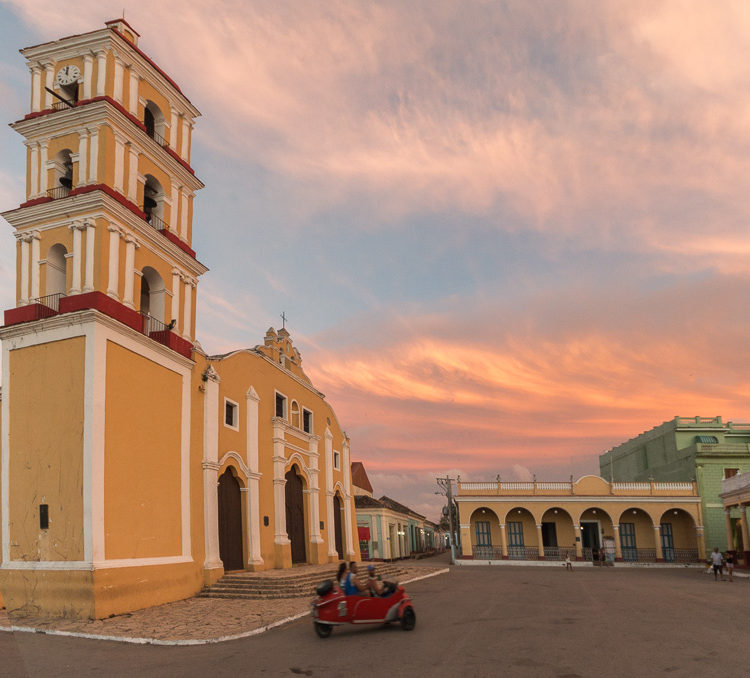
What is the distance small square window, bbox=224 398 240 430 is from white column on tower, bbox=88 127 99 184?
8585 millimetres

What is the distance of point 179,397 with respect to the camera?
20.4 metres

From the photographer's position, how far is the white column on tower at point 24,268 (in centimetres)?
1848

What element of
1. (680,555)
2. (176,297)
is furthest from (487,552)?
(176,297)

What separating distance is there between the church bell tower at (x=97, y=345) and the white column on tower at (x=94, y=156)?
5 cm

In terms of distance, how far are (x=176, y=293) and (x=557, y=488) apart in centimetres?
3002

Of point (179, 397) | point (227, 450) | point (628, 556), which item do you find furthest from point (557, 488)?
point (179, 397)

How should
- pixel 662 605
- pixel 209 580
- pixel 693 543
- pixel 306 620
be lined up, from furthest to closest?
1. pixel 693 543
2. pixel 209 580
3. pixel 662 605
4. pixel 306 620

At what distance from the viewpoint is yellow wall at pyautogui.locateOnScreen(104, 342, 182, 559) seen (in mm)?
16797

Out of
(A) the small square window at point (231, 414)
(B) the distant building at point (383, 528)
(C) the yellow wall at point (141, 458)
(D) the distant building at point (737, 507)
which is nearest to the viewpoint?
(C) the yellow wall at point (141, 458)

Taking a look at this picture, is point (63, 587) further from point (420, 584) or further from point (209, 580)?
point (420, 584)

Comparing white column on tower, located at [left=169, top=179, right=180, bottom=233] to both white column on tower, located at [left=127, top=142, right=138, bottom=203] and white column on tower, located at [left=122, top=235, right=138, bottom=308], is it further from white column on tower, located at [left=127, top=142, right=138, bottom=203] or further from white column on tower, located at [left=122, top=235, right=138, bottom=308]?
white column on tower, located at [left=122, top=235, right=138, bottom=308]

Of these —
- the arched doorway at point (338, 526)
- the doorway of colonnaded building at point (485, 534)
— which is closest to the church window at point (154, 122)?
the arched doorway at point (338, 526)

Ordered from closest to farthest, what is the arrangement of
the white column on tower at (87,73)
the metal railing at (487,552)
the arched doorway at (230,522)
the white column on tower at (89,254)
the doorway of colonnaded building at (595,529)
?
the white column on tower at (89,254) → the white column on tower at (87,73) → the arched doorway at (230,522) → the metal railing at (487,552) → the doorway of colonnaded building at (595,529)

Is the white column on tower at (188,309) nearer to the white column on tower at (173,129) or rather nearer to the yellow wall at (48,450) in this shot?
A: the white column on tower at (173,129)
